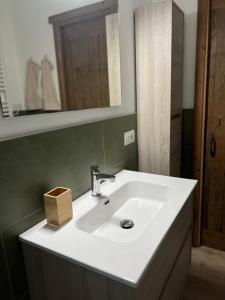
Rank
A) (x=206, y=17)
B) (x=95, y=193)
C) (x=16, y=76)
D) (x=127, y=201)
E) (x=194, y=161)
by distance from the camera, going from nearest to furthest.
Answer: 1. (x=16, y=76)
2. (x=95, y=193)
3. (x=127, y=201)
4. (x=206, y=17)
5. (x=194, y=161)

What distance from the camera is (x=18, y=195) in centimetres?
85

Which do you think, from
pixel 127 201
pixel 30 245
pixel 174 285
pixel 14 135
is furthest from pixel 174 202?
pixel 14 135

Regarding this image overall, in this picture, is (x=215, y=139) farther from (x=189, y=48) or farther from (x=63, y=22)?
(x=63, y=22)

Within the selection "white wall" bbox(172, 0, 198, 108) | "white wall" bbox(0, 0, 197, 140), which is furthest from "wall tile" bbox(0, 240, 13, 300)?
"white wall" bbox(172, 0, 198, 108)

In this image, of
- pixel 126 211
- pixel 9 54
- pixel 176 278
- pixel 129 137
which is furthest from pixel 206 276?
pixel 9 54

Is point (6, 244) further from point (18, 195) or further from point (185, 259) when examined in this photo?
point (185, 259)

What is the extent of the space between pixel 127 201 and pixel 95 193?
264 mm

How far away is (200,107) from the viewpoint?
172 cm

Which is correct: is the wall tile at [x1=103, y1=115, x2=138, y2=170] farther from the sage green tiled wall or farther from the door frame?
the door frame

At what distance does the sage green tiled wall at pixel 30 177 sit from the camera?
817 mm

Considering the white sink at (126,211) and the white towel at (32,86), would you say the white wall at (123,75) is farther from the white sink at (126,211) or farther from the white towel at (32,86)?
the white sink at (126,211)

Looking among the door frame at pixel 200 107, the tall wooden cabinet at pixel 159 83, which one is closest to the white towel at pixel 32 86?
the tall wooden cabinet at pixel 159 83

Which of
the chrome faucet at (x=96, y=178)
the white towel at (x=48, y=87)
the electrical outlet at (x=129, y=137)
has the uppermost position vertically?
the white towel at (x=48, y=87)

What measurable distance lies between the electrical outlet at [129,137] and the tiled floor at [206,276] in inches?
44.3
